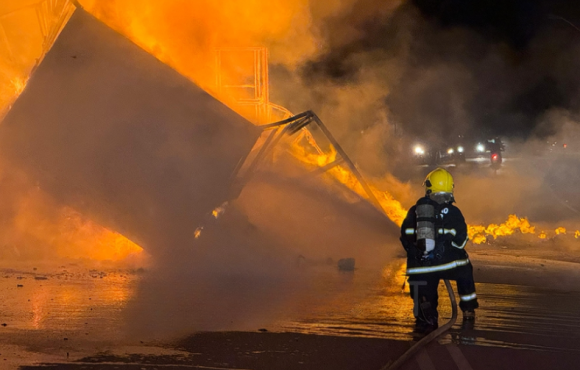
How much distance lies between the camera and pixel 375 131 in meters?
21.7

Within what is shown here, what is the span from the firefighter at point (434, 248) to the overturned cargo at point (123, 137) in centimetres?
382

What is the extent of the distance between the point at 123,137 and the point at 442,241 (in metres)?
4.46

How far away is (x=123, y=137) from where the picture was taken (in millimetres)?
8922

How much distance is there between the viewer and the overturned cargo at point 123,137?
8.53m

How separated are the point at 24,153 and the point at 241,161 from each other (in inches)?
106

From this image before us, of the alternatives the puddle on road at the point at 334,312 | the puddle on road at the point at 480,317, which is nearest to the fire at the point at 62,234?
the puddle on road at the point at 334,312

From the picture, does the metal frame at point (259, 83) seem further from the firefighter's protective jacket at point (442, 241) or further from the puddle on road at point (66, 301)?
the firefighter's protective jacket at point (442, 241)

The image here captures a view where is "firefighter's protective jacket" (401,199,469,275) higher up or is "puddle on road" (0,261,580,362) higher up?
"firefighter's protective jacket" (401,199,469,275)

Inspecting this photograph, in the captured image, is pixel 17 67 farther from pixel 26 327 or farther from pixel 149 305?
pixel 26 327

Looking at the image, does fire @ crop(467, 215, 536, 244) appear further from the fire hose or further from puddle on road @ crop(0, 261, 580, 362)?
the fire hose

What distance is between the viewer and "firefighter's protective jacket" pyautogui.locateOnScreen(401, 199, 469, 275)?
6.11m

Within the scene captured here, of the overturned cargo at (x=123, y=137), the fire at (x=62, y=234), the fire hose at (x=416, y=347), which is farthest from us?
the fire at (x=62, y=234)

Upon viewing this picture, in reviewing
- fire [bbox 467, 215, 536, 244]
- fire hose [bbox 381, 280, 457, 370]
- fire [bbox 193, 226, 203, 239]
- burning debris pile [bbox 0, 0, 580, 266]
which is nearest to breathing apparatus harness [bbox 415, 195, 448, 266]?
fire hose [bbox 381, 280, 457, 370]

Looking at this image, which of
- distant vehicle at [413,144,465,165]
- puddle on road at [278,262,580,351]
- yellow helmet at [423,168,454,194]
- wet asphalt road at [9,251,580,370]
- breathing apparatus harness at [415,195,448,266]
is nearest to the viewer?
wet asphalt road at [9,251,580,370]
